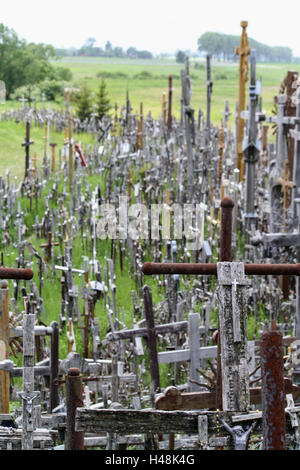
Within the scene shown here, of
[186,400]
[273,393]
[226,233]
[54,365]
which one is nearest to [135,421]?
[273,393]

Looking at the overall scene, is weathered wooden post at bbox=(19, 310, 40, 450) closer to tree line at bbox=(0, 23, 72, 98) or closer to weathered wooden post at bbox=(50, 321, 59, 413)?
weathered wooden post at bbox=(50, 321, 59, 413)

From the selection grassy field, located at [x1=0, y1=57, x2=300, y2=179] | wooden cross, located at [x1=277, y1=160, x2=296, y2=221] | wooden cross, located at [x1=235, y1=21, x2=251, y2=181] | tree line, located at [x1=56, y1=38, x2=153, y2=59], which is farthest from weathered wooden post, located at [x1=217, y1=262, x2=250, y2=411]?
tree line, located at [x1=56, y1=38, x2=153, y2=59]

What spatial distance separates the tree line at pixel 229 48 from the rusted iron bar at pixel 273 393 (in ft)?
199

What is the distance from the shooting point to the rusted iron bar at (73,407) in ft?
17.8

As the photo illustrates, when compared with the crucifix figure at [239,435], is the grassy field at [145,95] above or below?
above

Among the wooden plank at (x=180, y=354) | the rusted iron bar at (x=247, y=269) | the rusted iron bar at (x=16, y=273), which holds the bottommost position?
the wooden plank at (x=180, y=354)

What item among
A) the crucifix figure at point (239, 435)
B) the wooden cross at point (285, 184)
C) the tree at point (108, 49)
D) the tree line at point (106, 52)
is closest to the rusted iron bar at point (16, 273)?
the crucifix figure at point (239, 435)

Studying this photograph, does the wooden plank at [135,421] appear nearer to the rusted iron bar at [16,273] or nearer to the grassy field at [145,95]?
the rusted iron bar at [16,273]

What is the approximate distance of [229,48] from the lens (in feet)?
232

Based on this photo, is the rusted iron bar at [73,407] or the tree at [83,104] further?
the tree at [83,104]

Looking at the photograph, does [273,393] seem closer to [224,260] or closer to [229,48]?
[224,260]

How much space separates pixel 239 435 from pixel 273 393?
0.50 m

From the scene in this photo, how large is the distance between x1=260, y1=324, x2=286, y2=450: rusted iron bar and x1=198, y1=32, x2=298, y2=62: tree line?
60.7m

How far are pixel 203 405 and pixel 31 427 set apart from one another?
62.5 inches
